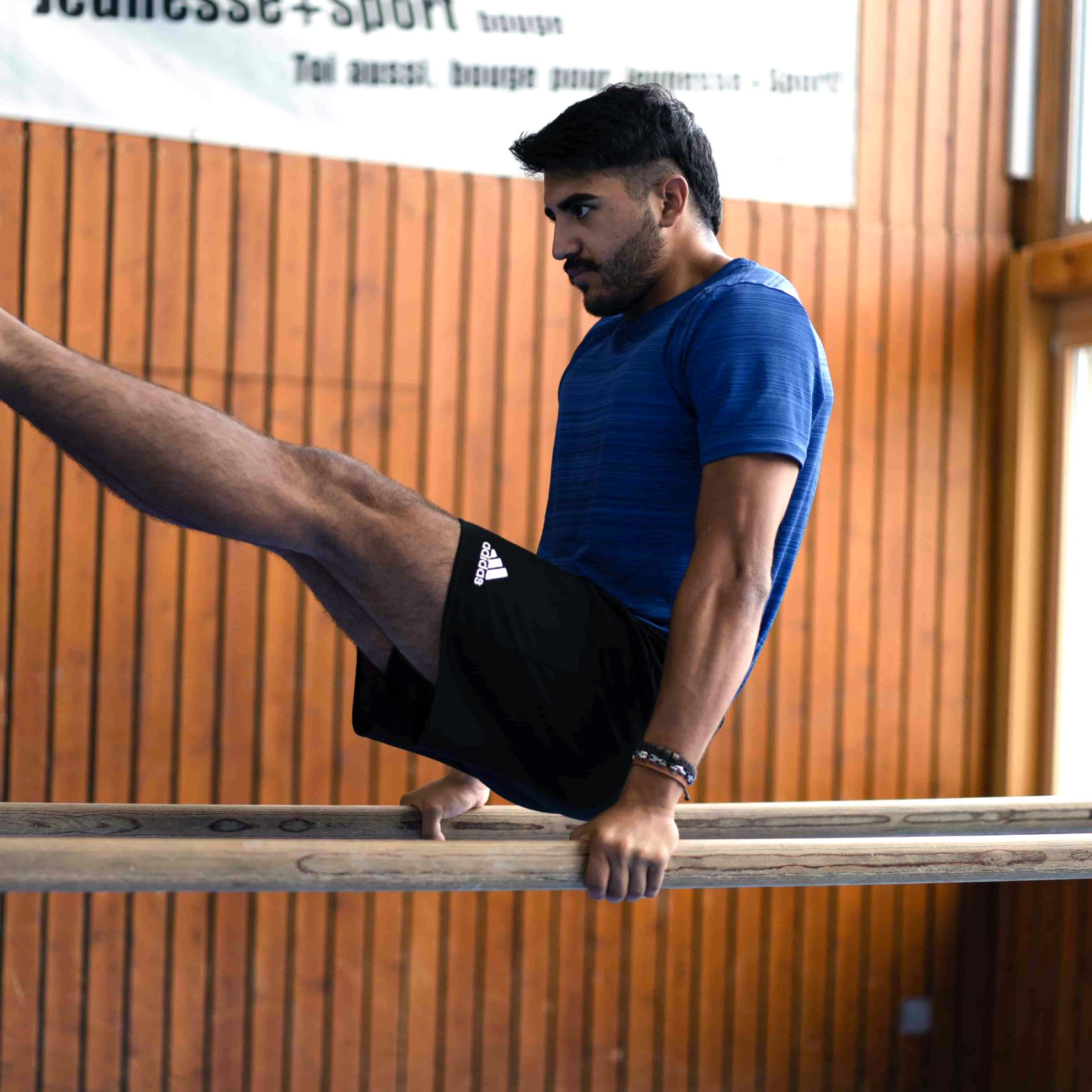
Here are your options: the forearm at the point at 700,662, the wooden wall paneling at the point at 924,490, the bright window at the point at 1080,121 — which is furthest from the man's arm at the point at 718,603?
the bright window at the point at 1080,121

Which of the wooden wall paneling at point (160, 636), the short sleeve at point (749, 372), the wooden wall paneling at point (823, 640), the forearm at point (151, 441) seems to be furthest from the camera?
the wooden wall paneling at point (823, 640)

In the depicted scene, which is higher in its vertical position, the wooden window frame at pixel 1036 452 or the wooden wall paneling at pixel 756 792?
the wooden window frame at pixel 1036 452

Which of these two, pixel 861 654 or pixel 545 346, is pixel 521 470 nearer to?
pixel 545 346

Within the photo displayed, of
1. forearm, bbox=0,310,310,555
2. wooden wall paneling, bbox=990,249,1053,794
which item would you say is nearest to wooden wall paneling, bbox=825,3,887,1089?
wooden wall paneling, bbox=990,249,1053,794

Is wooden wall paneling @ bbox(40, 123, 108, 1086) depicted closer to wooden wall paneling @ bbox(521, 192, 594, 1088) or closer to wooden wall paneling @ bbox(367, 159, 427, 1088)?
wooden wall paneling @ bbox(367, 159, 427, 1088)

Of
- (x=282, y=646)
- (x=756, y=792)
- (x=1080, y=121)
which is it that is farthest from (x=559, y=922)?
(x=1080, y=121)

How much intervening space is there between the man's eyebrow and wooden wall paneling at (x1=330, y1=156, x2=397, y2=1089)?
189 cm

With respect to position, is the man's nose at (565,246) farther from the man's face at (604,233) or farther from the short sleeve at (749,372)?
the short sleeve at (749,372)

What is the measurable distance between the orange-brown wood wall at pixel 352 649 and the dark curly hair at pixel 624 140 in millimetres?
1894

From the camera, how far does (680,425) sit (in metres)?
1.78

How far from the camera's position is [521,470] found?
12.5 ft

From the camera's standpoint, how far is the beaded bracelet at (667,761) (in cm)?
151

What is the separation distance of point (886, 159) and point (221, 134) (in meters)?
2.18

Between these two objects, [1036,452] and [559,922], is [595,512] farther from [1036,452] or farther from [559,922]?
[1036,452]
